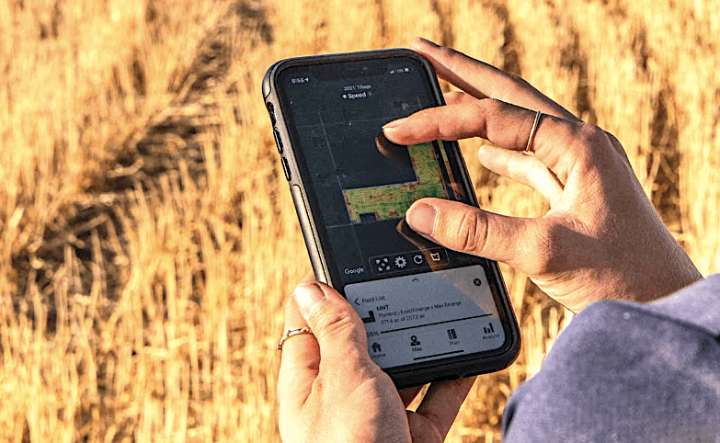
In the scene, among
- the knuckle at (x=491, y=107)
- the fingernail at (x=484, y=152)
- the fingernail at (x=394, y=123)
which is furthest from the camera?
the fingernail at (x=484, y=152)

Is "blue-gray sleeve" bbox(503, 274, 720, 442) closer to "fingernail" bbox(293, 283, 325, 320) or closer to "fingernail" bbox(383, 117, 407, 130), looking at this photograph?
"fingernail" bbox(293, 283, 325, 320)

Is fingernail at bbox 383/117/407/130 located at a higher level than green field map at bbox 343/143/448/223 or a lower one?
higher

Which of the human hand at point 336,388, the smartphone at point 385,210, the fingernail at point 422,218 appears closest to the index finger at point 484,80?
the smartphone at point 385,210

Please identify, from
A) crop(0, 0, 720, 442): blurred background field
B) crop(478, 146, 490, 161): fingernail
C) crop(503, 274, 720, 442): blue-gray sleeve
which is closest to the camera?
crop(503, 274, 720, 442): blue-gray sleeve

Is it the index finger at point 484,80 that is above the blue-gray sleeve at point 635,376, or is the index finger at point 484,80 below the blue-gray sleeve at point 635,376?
below

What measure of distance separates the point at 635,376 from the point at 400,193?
2.81 ft

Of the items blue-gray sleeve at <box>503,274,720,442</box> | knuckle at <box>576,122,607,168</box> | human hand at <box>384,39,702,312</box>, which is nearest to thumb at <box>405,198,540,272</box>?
human hand at <box>384,39,702,312</box>

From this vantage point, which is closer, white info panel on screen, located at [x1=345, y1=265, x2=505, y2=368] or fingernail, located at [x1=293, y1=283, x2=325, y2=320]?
fingernail, located at [x1=293, y1=283, x2=325, y2=320]

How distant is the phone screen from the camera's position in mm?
1232

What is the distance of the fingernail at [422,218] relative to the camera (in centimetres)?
117

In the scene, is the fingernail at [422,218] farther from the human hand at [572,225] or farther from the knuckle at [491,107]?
the knuckle at [491,107]

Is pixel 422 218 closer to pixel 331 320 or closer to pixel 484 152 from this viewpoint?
pixel 331 320

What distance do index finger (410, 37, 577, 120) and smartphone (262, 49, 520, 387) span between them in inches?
1.1

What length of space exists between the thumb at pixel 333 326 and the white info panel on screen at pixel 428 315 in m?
0.12
